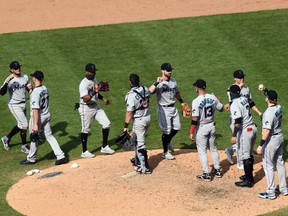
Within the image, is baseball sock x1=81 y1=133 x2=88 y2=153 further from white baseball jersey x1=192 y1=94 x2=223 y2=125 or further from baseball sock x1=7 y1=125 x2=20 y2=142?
white baseball jersey x1=192 y1=94 x2=223 y2=125

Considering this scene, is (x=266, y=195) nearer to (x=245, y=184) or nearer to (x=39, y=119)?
(x=245, y=184)

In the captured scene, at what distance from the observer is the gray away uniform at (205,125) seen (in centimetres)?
1375

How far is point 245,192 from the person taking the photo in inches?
521

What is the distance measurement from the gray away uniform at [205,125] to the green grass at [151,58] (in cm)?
223

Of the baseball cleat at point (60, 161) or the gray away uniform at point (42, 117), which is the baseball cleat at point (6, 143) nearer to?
the gray away uniform at point (42, 117)

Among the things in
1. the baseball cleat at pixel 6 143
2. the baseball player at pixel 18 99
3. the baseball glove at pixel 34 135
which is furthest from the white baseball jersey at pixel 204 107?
the baseball cleat at pixel 6 143

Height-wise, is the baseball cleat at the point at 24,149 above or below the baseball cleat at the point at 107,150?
above

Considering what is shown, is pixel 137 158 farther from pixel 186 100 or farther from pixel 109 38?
pixel 109 38

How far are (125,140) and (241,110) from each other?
244 cm

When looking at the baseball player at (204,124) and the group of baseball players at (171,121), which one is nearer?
the group of baseball players at (171,121)

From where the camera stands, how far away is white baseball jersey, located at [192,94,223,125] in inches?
540

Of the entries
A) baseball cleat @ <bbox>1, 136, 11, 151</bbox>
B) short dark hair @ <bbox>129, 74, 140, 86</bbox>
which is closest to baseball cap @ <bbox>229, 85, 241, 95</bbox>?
short dark hair @ <bbox>129, 74, 140, 86</bbox>

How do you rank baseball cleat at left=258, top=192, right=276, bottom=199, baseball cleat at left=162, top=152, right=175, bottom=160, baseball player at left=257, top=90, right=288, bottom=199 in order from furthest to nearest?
baseball cleat at left=162, top=152, right=175, bottom=160, baseball cleat at left=258, top=192, right=276, bottom=199, baseball player at left=257, top=90, right=288, bottom=199

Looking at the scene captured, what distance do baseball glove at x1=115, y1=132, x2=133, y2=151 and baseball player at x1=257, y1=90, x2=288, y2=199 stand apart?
2.81 m
